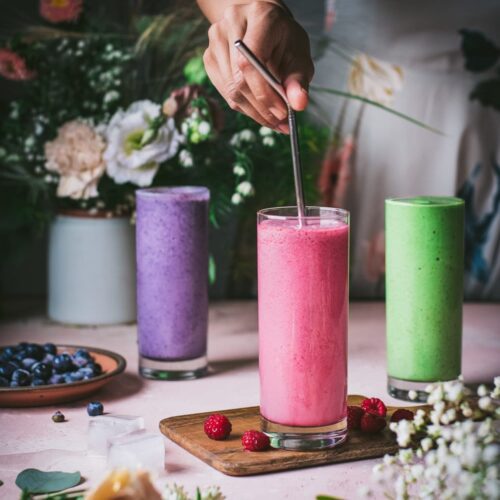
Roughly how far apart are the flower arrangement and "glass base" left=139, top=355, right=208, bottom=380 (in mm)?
320

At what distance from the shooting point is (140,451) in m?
1.23

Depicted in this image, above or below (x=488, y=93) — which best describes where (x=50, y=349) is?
below

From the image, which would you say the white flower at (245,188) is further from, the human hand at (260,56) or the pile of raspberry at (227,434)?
the pile of raspberry at (227,434)

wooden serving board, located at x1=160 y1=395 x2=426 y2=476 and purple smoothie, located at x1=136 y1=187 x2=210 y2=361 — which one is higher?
purple smoothie, located at x1=136 y1=187 x2=210 y2=361

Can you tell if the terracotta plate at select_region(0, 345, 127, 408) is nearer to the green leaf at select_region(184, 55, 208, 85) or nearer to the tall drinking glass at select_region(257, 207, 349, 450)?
the tall drinking glass at select_region(257, 207, 349, 450)

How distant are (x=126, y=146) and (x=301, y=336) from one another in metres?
0.76

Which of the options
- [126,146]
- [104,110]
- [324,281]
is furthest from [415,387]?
[104,110]

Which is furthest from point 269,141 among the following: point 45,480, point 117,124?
point 45,480

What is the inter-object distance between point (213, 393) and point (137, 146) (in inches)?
20.5

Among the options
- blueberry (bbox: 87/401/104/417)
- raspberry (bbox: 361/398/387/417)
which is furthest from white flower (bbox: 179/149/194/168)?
raspberry (bbox: 361/398/387/417)

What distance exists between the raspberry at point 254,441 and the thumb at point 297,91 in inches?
15.4

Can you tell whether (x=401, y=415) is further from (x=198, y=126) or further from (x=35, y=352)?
(x=198, y=126)

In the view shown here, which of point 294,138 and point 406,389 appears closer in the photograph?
point 294,138

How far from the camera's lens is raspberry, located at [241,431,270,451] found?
4.16ft
